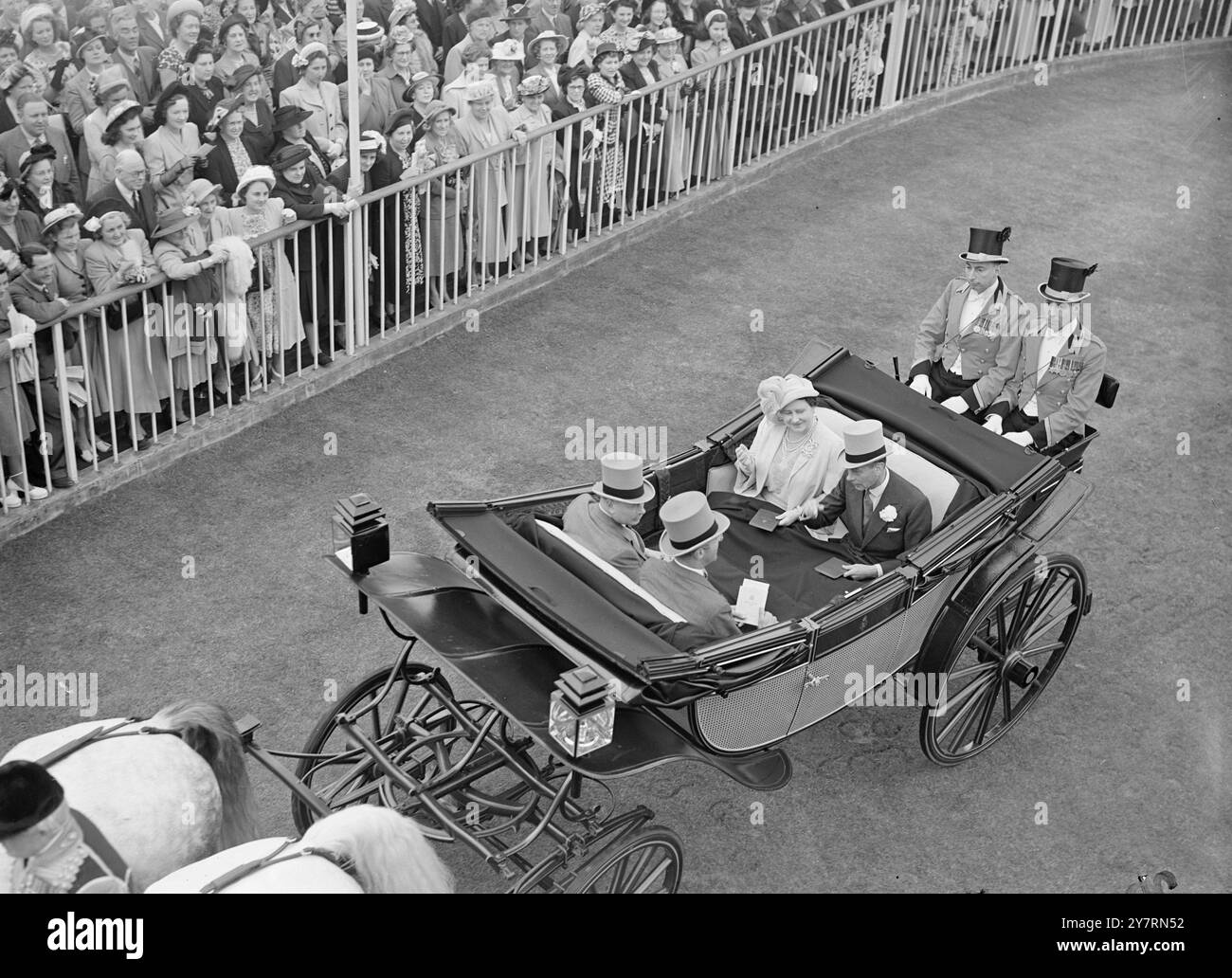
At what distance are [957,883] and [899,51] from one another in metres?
9.56

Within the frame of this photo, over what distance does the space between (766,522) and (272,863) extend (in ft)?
9.73

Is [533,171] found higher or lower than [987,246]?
lower

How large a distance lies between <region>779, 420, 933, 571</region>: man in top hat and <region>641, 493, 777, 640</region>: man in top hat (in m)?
0.84

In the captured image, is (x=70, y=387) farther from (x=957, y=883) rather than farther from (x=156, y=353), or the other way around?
(x=957, y=883)

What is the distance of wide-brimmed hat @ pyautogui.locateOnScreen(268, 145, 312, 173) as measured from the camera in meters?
8.00

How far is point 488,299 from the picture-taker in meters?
9.36

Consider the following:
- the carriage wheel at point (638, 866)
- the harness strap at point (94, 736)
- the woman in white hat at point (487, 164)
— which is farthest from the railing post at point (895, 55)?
the harness strap at point (94, 736)

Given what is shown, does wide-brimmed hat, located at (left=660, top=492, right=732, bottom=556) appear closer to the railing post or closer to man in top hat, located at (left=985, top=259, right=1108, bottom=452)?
man in top hat, located at (left=985, top=259, right=1108, bottom=452)

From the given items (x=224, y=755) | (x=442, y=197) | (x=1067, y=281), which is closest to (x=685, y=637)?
(x=224, y=755)

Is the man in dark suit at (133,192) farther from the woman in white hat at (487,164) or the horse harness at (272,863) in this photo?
the horse harness at (272,863)

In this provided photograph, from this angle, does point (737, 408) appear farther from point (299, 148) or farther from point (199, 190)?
point (199, 190)

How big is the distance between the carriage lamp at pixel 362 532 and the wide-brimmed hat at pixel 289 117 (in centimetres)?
401

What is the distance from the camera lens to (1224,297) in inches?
409

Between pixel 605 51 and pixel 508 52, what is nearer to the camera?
pixel 508 52
